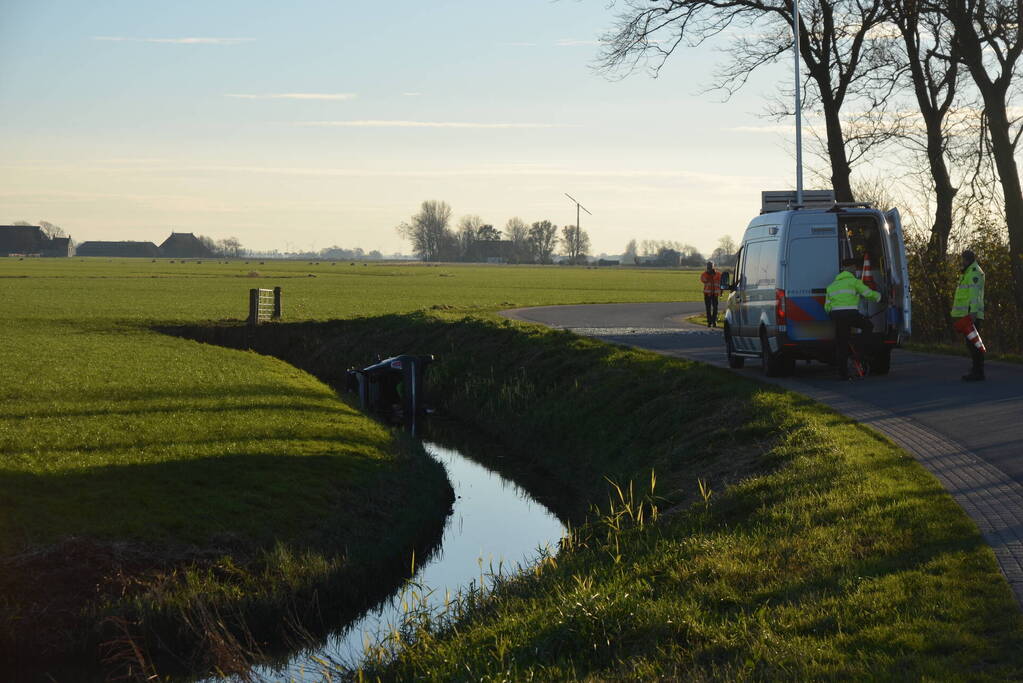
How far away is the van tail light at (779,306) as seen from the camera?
1797 centimetres

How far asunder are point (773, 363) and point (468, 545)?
7.15 meters

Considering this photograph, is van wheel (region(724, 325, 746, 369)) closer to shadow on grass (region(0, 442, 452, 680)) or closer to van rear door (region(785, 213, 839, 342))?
van rear door (region(785, 213, 839, 342))

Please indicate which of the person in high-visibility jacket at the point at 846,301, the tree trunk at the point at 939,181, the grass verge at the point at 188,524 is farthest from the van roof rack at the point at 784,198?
the grass verge at the point at 188,524

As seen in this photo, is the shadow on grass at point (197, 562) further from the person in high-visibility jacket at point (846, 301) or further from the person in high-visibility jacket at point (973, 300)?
the person in high-visibility jacket at point (973, 300)

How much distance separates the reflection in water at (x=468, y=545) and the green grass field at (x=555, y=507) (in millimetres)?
400

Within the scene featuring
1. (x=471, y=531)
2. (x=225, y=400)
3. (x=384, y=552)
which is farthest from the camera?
(x=225, y=400)

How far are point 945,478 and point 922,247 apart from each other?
17.5 metres

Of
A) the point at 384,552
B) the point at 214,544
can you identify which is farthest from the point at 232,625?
the point at 384,552

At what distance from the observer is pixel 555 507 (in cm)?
1644

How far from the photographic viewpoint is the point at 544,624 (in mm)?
7227

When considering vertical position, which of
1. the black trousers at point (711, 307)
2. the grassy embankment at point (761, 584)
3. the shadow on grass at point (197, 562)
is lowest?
the shadow on grass at point (197, 562)

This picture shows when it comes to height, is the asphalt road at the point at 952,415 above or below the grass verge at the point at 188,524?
above

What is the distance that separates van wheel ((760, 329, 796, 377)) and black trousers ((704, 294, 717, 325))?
15.3 metres

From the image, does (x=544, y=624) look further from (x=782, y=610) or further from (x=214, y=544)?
(x=214, y=544)
